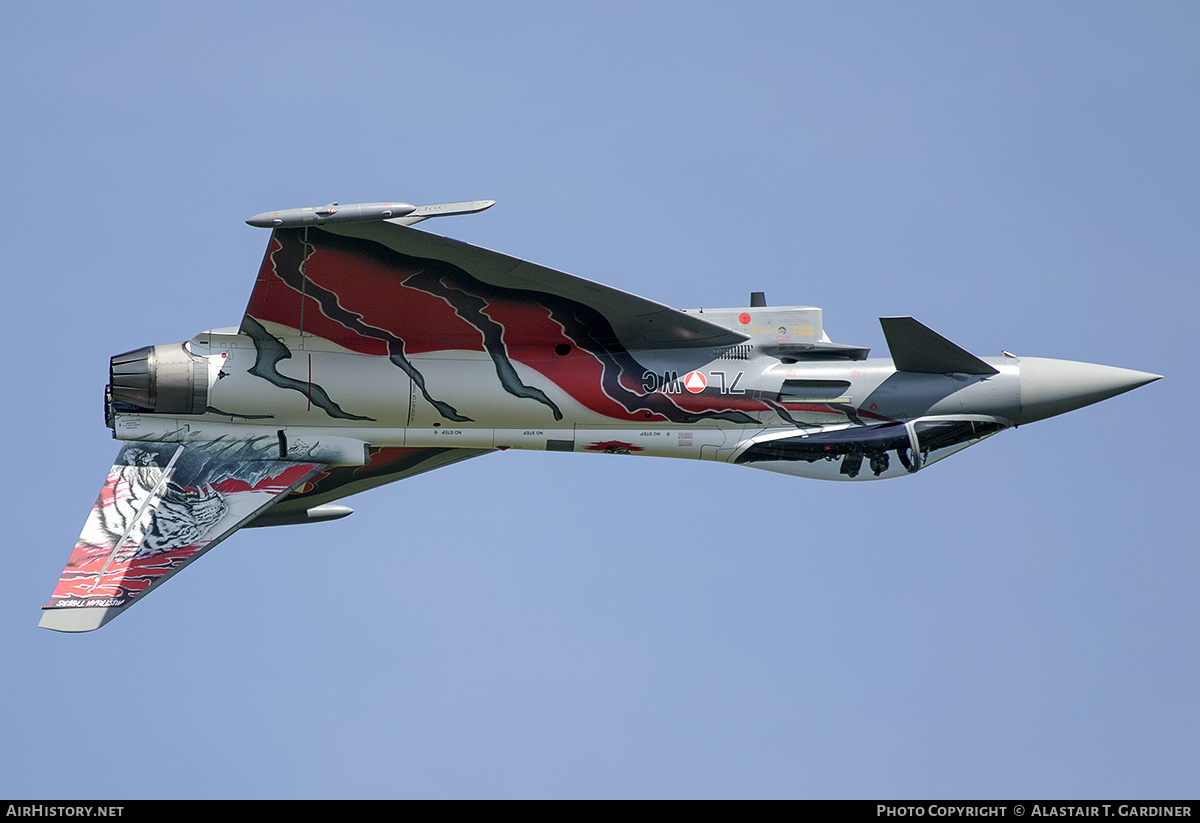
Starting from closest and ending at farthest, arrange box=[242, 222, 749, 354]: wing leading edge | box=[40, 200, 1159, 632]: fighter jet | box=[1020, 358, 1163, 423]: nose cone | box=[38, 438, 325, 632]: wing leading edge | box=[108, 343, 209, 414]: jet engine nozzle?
box=[38, 438, 325, 632]: wing leading edge < box=[242, 222, 749, 354]: wing leading edge < box=[40, 200, 1159, 632]: fighter jet < box=[108, 343, 209, 414]: jet engine nozzle < box=[1020, 358, 1163, 423]: nose cone

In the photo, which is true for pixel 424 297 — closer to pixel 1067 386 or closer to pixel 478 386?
pixel 478 386

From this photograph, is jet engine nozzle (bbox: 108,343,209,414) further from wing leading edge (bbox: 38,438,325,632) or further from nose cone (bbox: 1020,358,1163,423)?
nose cone (bbox: 1020,358,1163,423)

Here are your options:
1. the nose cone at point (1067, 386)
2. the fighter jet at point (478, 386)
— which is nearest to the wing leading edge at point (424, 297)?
the fighter jet at point (478, 386)

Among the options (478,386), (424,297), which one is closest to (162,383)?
(424,297)

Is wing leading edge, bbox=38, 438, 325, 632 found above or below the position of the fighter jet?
below

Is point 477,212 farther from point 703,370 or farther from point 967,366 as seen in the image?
point 967,366

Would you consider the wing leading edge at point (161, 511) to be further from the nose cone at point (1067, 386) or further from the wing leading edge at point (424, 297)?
the nose cone at point (1067, 386)

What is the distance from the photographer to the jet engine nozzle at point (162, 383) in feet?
98.3

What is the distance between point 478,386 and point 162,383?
16.0 ft

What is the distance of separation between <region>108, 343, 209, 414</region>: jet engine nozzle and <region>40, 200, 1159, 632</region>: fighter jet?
30 mm

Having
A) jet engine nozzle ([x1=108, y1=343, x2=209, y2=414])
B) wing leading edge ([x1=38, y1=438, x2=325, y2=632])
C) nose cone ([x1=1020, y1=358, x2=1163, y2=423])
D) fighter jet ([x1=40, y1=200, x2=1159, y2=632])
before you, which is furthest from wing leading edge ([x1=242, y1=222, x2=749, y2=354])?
nose cone ([x1=1020, y1=358, x2=1163, y2=423])

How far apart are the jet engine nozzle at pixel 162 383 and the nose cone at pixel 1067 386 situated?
1298 centimetres

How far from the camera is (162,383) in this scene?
29938mm

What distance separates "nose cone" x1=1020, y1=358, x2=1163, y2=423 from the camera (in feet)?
101
